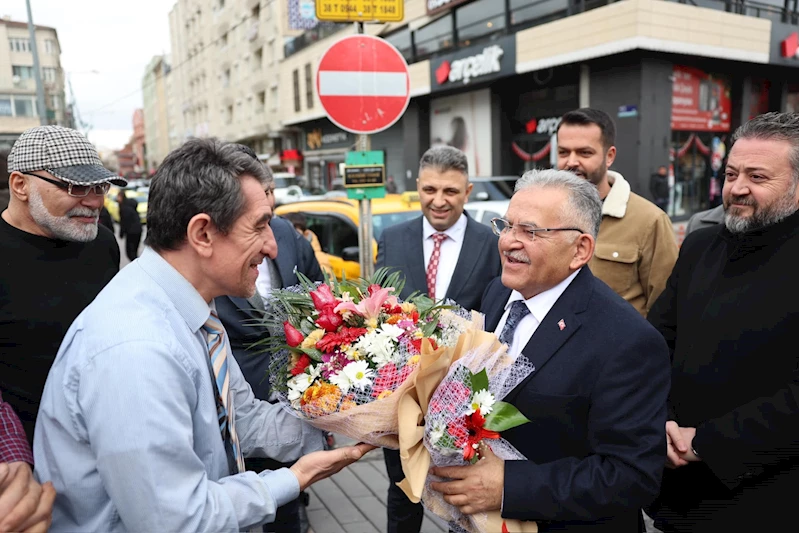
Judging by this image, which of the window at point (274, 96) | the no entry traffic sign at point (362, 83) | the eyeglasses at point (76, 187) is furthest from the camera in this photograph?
the window at point (274, 96)

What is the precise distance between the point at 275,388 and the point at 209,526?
1.76 feet

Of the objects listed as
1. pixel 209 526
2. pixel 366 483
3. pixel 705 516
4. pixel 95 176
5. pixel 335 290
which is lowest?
pixel 366 483

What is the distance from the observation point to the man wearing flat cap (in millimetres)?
2357

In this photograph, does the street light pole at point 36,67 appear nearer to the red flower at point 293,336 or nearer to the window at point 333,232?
the window at point 333,232

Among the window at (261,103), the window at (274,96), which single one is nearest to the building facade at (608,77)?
the window at (274,96)

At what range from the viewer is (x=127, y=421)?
126 cm

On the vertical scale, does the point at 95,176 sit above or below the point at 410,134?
below

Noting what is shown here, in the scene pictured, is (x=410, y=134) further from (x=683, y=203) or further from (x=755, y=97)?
(x=755, y=97)

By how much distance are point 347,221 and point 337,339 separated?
15.0 feet

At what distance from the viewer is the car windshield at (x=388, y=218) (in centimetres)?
601

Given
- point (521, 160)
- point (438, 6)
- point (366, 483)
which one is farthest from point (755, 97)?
point (366, 483)

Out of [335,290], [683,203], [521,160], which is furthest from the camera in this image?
[521,160]

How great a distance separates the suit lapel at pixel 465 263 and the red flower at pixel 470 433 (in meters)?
1.72

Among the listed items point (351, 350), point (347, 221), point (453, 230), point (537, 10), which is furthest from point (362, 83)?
point (537, 10)
